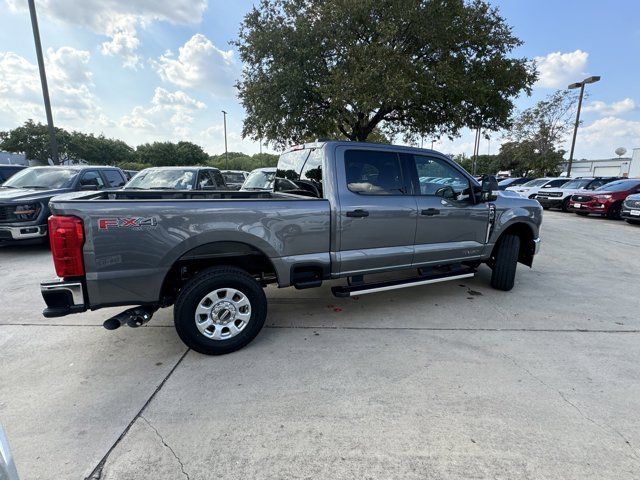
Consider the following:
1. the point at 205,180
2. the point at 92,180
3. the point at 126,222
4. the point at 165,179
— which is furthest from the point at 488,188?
the point at 92,180

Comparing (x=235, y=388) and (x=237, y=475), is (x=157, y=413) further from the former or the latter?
(x=237, y=475)

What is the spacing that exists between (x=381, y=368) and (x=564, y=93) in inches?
1421

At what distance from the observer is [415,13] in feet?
35.8

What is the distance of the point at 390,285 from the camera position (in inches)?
166

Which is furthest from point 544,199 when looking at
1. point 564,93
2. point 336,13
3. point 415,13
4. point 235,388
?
point 235,388

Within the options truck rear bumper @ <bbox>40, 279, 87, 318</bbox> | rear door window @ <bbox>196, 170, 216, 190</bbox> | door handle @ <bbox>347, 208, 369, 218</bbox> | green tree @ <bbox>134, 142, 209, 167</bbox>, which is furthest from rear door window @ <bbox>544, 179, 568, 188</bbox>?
green tree @ <bbox>134, 142, 209, 167</bbox>

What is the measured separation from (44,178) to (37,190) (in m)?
0.78

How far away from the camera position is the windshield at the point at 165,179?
8414 mm

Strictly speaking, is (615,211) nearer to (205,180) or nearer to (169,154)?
(205,180)

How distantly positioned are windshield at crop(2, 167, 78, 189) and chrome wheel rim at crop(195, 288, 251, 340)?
6860 mm

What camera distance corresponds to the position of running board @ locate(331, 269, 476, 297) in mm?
3982

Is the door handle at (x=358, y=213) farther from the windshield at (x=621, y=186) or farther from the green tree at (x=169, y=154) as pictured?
the green tree at (x=169, y=154)

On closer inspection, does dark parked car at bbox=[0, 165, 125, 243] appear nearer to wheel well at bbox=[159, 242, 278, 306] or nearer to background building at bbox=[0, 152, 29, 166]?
wheel well at bbox=[159, 242, 278, 306]

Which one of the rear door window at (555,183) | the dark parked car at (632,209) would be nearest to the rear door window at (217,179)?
the dark parked car at (632,209)
